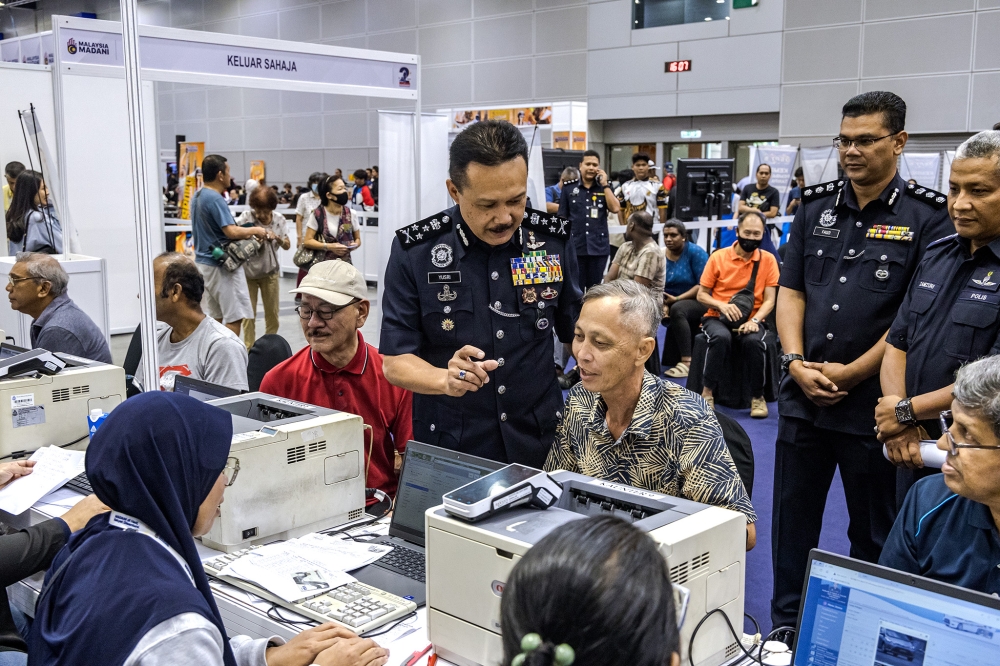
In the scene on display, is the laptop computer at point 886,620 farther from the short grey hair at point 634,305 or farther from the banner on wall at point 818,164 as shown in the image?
the banner on wall at point 818,164

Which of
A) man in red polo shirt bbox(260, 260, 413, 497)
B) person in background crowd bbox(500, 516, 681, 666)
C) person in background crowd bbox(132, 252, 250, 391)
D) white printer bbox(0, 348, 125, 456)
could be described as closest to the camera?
person in background crowd bbox(500, 516, 681, 666)

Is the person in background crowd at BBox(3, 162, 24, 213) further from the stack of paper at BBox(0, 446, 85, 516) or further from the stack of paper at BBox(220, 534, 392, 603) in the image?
the stack of paper at BBox(220, 534, 392, 603)

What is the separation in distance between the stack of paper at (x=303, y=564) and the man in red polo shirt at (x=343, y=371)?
0.57m

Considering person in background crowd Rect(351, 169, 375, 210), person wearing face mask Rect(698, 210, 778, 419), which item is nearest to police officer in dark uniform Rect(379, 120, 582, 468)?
person wearing face mask Rect(698, 210, 778, 419)

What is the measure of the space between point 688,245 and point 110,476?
5966 mm

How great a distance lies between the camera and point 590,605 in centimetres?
88

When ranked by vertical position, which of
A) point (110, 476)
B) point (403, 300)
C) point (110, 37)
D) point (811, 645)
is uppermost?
point (110, 37)

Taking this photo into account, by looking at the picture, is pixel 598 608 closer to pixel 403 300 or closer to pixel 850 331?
pixel 403 300

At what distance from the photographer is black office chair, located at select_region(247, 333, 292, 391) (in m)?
3.76

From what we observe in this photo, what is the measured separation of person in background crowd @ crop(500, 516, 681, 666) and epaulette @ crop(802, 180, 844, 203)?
6.69ft

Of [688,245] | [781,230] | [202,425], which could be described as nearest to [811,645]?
[202,425]

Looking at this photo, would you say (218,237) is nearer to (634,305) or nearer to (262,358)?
(262,358)

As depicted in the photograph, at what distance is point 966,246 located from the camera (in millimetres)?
2264

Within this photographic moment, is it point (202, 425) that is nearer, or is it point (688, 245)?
point (202, 425)
